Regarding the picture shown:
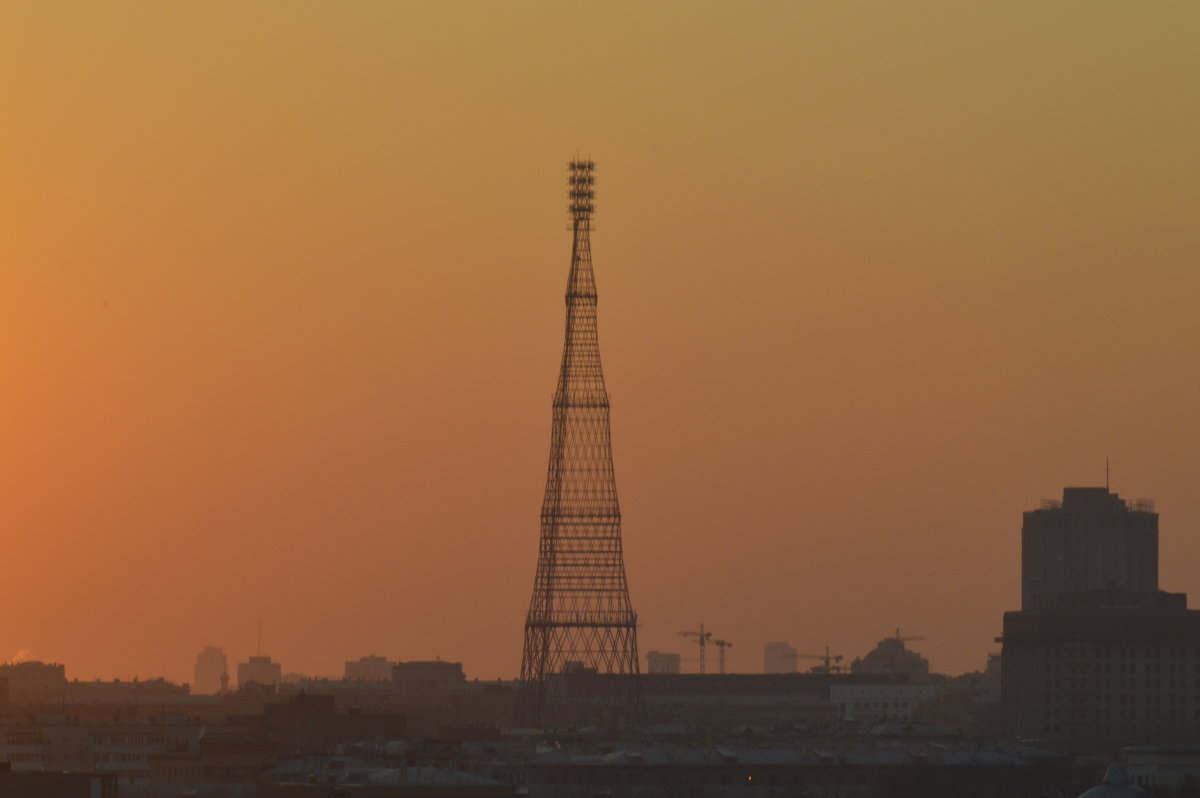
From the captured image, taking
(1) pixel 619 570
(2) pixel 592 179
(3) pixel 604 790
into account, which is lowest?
(3) pixel 604 790

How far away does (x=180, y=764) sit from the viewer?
382 ft

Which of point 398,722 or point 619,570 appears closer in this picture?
point 619,570

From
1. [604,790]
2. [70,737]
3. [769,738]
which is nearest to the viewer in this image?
[604,790]

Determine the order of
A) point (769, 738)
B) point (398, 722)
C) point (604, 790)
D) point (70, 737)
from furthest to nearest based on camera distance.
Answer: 1. point (398, 722)
2. point (769, 738)
3. point (70, 737)
4. point (604, 790)

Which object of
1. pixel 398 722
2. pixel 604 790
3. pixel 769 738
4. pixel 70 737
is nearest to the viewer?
pixel 604 790

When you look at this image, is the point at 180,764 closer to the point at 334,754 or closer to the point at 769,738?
the point at 334,754

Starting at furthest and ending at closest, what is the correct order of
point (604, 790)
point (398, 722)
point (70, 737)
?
point (398, 722), point (70, 737), point (604, 790)

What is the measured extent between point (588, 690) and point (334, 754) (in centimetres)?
2880

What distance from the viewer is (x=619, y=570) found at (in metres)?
141

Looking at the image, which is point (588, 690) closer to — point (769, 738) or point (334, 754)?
point (769, 738)

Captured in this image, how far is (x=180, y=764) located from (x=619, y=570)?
96.7ft

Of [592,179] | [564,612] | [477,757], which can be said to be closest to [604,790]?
[477,757]

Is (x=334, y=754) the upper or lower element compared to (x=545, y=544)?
lower

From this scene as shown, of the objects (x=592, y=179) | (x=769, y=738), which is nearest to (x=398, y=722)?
(x=769, y=738)
